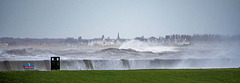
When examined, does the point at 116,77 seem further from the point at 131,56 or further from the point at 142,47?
the point at 142,47

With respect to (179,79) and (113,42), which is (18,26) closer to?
(113,42)

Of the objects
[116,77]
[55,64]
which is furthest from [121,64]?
[116,77]

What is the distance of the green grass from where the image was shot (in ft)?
33.6

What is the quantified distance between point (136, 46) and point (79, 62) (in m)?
4.22

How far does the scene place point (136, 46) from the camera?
20812 mm

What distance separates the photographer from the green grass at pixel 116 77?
1025 cm

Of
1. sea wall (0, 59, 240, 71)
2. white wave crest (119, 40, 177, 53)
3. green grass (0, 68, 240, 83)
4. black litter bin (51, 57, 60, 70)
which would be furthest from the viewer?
white wave crest (119, 40, 177, 53)

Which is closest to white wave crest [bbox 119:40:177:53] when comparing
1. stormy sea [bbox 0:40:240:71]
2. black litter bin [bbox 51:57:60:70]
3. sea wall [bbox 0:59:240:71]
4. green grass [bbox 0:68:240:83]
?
stormy sea [bbox 0:40:240:71]

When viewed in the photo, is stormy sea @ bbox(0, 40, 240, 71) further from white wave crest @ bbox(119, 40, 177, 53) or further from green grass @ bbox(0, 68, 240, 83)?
green grass @ bbox(0, 68, 240, 83)

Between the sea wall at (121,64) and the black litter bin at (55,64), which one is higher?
the black litter bin at (55,64)

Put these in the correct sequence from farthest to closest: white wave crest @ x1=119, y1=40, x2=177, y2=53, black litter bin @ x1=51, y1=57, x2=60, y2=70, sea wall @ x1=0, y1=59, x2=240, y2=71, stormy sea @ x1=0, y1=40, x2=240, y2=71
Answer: white wave crest @ x1=119, y1=40, x2=177, y2=53
stormy sea @ x1=0, y1=40, x2=240, y2=71
sea wall @ x1=0, y1=59, x2=240, y2=71
black litter bin @ x1=51, y1=57, x2=60, y2=70

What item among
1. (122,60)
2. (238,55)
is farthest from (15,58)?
(238,55)

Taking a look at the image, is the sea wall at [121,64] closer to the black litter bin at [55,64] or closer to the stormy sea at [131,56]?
the stormy sea at [131,56]

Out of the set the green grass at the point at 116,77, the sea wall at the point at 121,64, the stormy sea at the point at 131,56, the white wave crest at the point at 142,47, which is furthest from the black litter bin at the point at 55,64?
the white wave crest at the point at 142,47
